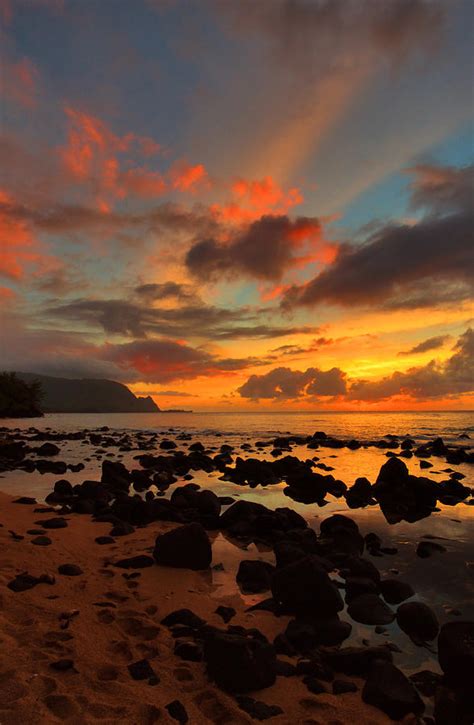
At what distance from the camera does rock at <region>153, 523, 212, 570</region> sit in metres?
8.74

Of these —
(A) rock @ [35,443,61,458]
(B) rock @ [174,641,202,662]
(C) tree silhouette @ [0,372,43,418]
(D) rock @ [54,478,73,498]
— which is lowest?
(A) rock @ [35,443,61,458]

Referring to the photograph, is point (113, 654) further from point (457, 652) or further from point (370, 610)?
point (457, 652)

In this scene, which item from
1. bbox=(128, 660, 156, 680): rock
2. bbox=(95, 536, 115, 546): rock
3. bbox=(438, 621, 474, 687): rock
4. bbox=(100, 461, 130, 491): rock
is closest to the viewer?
bbox=(128, 660, 156, 680): rock

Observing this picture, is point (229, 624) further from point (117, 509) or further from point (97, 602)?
point (117, 509)

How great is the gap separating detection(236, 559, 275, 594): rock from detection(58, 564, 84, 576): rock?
3.00 m

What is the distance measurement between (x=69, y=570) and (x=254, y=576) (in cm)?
345

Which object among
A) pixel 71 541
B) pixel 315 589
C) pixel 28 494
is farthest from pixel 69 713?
pixel 28 494

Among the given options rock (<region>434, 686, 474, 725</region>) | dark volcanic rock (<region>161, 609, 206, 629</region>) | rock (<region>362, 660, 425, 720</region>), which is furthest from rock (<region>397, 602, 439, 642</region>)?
dark volcanic rock (<region>161, 609, 206, 629</region>)

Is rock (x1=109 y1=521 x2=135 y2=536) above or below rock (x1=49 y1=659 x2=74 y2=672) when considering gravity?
below

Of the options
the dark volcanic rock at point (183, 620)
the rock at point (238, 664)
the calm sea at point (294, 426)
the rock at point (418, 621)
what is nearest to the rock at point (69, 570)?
the dark volcanic rock at point (183, 620)

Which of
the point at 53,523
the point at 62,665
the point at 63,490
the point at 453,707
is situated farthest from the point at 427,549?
the point at 63,490

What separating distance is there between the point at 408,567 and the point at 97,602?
6462mm

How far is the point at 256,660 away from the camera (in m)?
Answer: 5.00

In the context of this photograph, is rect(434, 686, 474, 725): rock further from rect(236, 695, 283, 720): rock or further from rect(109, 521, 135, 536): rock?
rect(109, 521, 135, 536): rock
